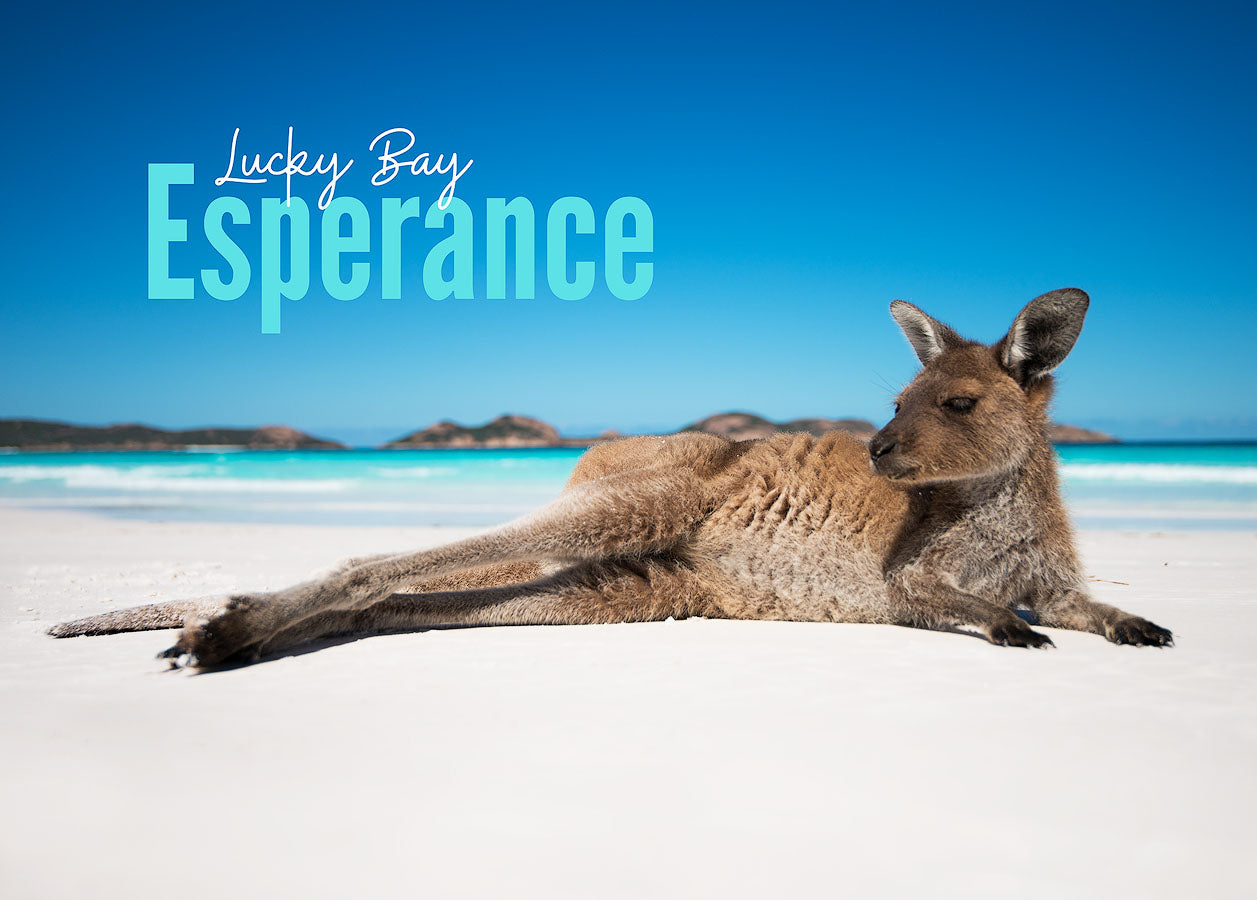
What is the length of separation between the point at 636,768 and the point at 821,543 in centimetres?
197

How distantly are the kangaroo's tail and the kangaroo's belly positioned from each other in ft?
7.43

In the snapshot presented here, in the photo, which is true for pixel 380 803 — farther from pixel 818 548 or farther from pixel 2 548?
pixel 2 548

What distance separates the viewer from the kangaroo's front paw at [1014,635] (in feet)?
10.3

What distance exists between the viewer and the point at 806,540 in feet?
12.6

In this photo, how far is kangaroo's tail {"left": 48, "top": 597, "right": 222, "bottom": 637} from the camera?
3596 mm

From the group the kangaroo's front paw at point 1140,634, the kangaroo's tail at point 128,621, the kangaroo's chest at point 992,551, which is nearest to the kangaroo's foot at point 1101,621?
the kangaroo's front paw at point 1140,634

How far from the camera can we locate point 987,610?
332 cm

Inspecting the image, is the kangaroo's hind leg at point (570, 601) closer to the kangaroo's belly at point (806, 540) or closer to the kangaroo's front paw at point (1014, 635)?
the kangaroo's belly at point (806, 540)

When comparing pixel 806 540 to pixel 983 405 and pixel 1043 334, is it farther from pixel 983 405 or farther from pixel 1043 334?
pixel 1043 334

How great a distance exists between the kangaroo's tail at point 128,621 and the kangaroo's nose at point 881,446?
9.12 ft

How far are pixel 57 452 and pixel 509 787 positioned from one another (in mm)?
57845

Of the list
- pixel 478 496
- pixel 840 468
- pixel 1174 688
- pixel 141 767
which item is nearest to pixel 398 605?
pixel 141 767

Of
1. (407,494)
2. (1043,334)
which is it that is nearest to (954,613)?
(1043,334)

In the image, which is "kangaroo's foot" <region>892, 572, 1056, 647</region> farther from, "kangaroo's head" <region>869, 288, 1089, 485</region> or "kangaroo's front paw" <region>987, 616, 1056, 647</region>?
"kangaroo's head" <region>869, 288, 1089, 485</region>
